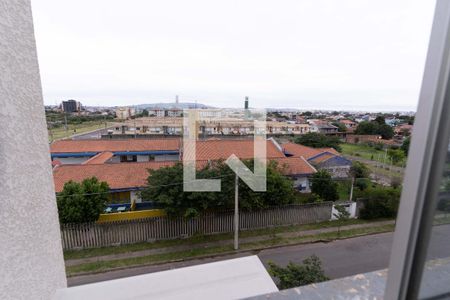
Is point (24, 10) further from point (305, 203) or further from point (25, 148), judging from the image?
point (305, 203)

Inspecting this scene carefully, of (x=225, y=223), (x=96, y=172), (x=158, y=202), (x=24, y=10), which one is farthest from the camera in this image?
(x=96, y=172)

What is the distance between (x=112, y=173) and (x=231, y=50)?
3140 mm

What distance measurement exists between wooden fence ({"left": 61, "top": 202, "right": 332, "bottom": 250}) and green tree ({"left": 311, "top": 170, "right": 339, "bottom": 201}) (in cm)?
26

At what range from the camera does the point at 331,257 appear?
2.60 meters

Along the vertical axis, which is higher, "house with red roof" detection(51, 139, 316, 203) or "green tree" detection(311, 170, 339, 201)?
"house with red roof" detection(51, 139, 316, 203)

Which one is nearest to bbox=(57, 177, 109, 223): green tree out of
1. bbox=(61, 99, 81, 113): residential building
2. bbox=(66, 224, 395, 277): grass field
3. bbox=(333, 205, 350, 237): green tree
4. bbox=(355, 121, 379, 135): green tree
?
bbox=(66, 224, 395, 277): grass field

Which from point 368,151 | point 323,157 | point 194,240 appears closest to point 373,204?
point 323,157

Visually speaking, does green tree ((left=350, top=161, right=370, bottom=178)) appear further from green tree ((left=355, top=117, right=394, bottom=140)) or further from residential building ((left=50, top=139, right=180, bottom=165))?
residential building ((left=50, top=139, right=180, bottom=165))

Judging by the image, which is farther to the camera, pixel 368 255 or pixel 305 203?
pixel 305 203

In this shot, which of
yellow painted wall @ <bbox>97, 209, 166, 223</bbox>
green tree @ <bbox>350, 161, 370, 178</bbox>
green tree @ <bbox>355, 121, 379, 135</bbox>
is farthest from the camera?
green tree @ <bbox>350, 161, 370, 178</bbox>

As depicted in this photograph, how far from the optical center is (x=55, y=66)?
0.81m

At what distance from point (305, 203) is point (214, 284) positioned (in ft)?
10.7

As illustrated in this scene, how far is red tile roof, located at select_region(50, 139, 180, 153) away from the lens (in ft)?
13.9

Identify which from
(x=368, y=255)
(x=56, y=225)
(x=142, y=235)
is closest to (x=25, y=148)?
(x=56, y=225)
